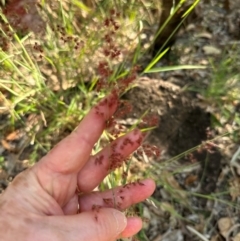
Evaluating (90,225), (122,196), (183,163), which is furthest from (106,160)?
(183,163)

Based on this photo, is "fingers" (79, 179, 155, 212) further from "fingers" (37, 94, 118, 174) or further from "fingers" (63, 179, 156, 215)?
"fingers" (37, 94, 118, 174)

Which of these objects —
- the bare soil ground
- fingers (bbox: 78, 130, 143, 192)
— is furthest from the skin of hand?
the bare soil ground

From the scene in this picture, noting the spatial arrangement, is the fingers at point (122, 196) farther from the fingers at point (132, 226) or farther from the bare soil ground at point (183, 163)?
the bare soil ground at point (183, 163)

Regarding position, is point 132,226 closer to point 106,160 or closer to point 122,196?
point 122,196

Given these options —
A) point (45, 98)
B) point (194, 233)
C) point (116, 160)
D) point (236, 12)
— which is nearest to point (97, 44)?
point (45, 98)

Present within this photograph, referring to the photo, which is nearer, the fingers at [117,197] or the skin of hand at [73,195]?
the skin of hand at [73,195]

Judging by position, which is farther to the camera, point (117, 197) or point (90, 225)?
point (117, 197)

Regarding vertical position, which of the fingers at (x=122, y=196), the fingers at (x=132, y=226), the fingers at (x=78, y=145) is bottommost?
the fingers at (x=132, y=226)

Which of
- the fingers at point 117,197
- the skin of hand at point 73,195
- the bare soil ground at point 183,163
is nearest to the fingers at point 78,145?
the skin of hand at point 73,195
